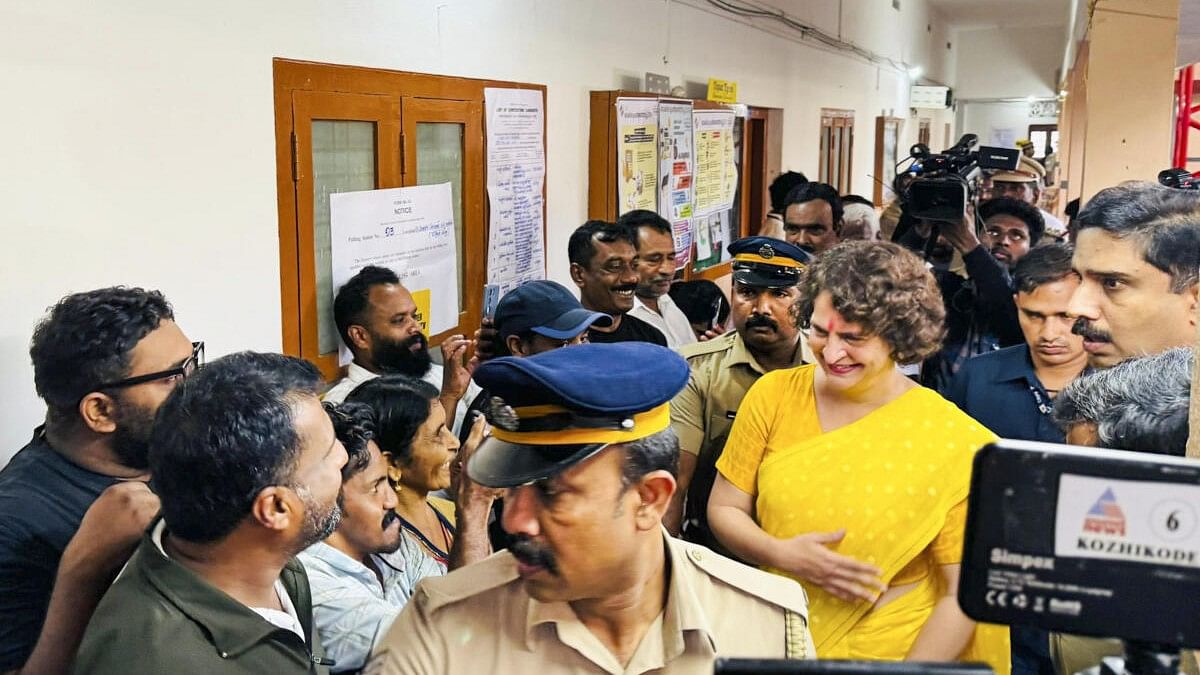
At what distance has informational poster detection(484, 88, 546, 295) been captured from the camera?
12.3 ft

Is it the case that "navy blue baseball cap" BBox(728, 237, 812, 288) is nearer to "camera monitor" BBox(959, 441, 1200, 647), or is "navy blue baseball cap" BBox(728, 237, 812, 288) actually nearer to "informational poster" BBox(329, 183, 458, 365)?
"informational poster" BBox(329, 183, 458, 365)

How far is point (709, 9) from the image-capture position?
19.2 ft

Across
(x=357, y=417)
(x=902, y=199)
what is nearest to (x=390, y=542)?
(x=357, y=417)

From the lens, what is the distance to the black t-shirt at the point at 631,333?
10.2 feet

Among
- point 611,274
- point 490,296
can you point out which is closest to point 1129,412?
point 611,274

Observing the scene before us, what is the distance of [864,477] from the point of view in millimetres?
1848

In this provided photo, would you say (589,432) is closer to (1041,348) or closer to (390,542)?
(390,542)

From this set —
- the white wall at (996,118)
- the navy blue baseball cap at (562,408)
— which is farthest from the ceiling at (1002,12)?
the navy blue baseball cap at (562,408)

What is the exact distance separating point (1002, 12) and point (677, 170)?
1029 cm

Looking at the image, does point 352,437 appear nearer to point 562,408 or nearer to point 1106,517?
point 562,408

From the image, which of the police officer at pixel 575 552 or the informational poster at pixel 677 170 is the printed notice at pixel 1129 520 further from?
the informational poster at pixel 677 170

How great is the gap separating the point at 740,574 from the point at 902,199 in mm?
2790

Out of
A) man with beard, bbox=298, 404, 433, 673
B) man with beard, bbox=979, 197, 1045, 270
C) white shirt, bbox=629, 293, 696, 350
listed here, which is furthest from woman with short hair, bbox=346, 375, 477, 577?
man with beard, bbox=979, 197, 1045, 270

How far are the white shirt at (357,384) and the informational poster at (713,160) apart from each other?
9.35 feet
